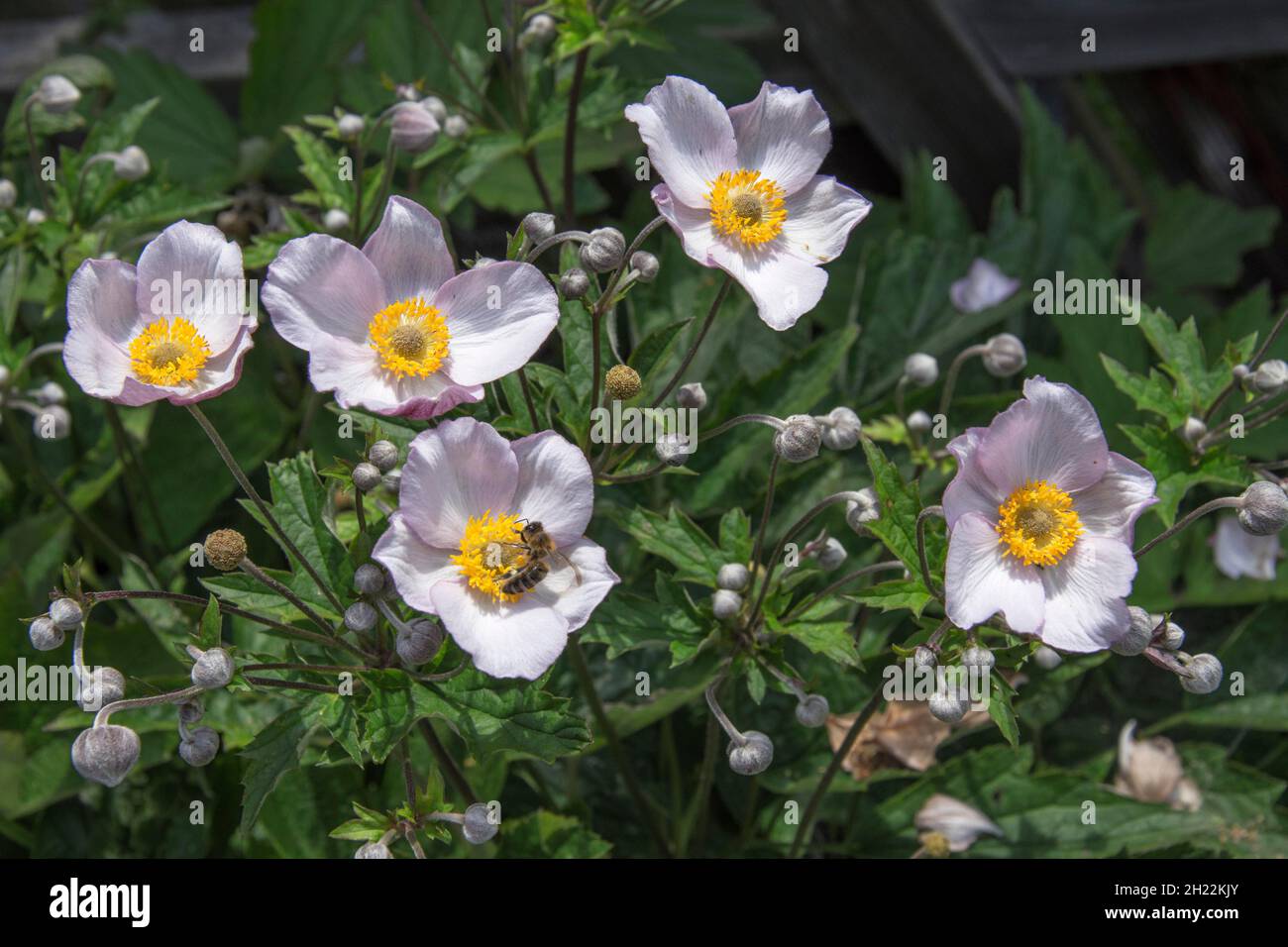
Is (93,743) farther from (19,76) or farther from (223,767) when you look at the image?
(19,76)

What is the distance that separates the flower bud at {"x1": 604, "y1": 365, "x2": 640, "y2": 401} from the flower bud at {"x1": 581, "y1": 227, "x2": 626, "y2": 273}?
6.9 inches

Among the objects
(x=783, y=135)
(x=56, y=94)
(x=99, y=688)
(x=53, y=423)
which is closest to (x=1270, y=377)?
(x=783, y=135)

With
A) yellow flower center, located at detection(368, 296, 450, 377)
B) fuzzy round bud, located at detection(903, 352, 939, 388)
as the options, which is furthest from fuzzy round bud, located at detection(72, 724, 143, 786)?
fuzzy round bud, located at detection(903, 352, 939, 388)

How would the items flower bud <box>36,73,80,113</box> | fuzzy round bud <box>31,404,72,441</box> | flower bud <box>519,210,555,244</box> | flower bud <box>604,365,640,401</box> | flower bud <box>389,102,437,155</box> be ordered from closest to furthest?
flower bud <box>604,365,640,401</box> → flower bud <box>519,210,555,244</box> → flower bud <box>389,102,437,155</box> → fuzzy round bud <box>31,404,72,441</box> → flower bud <box>36,73,80,113</box>

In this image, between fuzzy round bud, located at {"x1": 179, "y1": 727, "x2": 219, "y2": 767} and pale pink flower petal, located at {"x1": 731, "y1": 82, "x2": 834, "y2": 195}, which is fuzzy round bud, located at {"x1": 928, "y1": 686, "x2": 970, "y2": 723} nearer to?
pale pink flower petal, located at {"x1": 731, "y1": 82, "x2": 834, "y2": 195}

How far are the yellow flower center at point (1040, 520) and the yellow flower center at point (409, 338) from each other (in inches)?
40.7

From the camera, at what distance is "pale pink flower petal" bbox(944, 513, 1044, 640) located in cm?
195

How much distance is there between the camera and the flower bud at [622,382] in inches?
79.7

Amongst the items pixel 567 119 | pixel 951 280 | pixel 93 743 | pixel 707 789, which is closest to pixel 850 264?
pixel 951 280

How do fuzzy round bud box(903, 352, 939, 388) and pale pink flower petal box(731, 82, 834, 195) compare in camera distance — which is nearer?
pale pink flower petal box(731, 82, 834, 195)

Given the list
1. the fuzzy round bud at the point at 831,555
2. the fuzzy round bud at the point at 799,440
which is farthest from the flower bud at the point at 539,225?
the fuzzy round bud at the point at 831,555

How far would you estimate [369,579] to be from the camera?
2.03m

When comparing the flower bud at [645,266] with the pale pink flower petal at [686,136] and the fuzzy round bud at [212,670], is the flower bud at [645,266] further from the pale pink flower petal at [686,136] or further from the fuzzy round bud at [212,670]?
the fuzzy round bud at [212,670]
